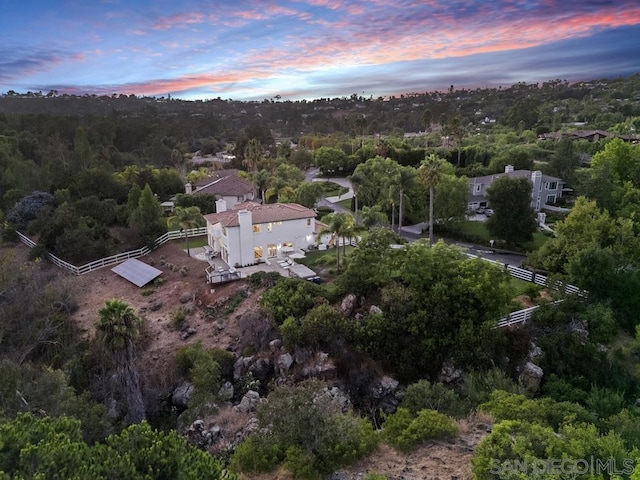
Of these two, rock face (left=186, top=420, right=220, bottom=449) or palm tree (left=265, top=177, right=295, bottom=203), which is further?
palm tree (left=265, top=177, right=295, bottom=203)

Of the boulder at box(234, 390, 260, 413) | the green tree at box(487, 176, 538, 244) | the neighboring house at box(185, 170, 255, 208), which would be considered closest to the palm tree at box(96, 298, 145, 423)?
the boulder at box(234, 390, 260, 413)

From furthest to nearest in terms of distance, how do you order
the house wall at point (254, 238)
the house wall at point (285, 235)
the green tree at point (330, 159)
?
the green tree at point (330, 159)
the house wall at point (285, 235)
the house wall at point (254, 238)

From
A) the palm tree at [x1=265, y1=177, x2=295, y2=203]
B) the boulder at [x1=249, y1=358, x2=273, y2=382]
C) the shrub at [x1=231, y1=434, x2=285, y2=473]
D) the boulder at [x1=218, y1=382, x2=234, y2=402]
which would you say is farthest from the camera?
the palm tree at [x1=265, y1=177, x2=295, y2=203]

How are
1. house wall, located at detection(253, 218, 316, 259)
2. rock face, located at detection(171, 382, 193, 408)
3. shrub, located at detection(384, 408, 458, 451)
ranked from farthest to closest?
1. house wall, located at detection(253, 218, 316, 259)
2. rock face, located at detection(171, 382, 193, 408)
3. shrub, located at detection(384, 408, 458, 451)

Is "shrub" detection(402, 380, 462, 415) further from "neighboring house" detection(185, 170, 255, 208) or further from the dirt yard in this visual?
"neighboring house" detection(185, 170, 255, 208)

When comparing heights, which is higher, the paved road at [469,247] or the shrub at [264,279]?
the shrub at [264,279]

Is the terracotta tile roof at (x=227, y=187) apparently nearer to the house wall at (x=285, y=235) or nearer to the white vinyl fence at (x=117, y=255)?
the white vinyl fence at (x=117, y=255)

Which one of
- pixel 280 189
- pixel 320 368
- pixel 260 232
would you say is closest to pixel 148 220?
pixel 260 232

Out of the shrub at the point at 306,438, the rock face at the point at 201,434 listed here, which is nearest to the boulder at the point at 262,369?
the rock face at the point at 201,434
